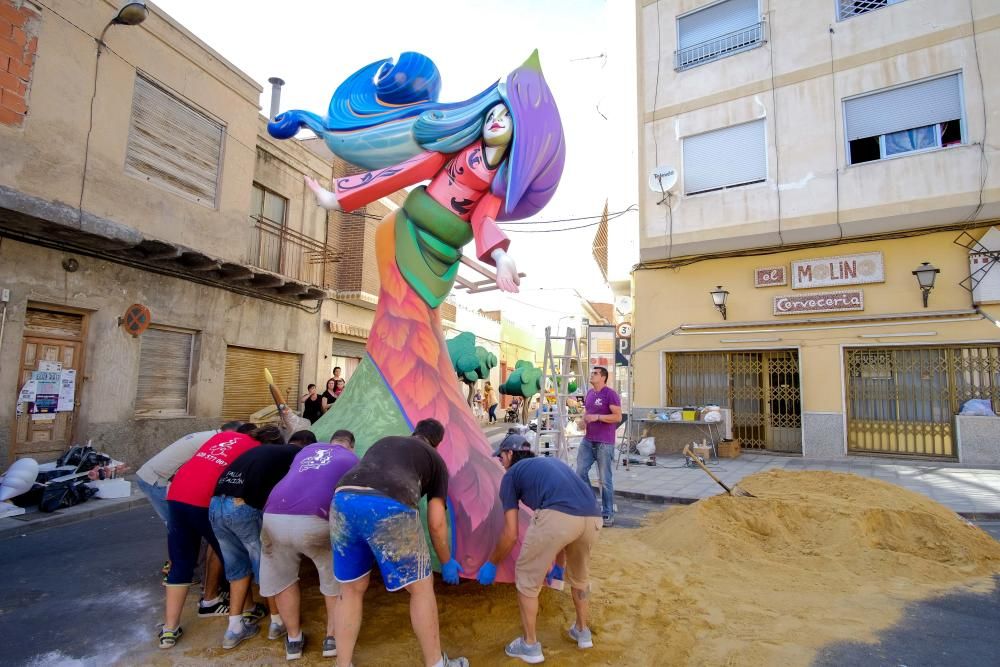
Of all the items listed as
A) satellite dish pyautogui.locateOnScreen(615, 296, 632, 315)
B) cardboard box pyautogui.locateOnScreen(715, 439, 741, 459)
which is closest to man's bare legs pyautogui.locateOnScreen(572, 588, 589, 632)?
cardboard box pyautogui.locateOnScreen(715, 439, 741, 459)

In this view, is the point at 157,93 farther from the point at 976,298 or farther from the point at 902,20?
the point at 976,298

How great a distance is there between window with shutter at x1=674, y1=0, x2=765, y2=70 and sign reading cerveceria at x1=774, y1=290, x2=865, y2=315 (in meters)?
5.13

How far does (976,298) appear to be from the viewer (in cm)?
945

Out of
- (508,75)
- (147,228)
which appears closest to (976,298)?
(508,75)

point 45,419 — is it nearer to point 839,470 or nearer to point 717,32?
point 839,470

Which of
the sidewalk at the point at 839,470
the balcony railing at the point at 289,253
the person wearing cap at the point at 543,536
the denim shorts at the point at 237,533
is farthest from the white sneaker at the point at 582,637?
the balcony railing at the point at 289,253

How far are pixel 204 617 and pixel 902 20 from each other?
13324mm

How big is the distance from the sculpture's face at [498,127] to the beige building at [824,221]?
28.4 feet

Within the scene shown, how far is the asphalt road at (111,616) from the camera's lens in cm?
312

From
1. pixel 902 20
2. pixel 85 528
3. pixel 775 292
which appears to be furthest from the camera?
pixel 775 292

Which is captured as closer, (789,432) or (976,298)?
(976,298)

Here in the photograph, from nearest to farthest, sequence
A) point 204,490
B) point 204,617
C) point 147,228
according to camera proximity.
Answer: point 204,490
point 204,617
point 147,228

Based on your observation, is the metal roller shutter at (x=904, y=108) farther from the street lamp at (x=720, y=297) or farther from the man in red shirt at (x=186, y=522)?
the man in red shirt at (x=186, y=522)

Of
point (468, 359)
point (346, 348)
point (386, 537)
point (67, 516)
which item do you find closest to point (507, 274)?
point (386, 537)
